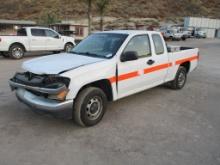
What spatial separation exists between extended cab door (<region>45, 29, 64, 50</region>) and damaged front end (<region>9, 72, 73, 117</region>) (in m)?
11.2

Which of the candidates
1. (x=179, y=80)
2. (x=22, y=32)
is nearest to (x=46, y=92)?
(x=179, y=80)

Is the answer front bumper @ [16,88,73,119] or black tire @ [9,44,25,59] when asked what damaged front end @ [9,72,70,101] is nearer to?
front bumper @ [16,88,73,119]

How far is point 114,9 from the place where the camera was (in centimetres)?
6294

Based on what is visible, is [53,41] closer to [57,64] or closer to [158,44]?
[158,44]

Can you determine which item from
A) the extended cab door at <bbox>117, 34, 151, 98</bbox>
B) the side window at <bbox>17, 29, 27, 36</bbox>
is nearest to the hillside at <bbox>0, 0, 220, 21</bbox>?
the side window at <bbox>17, 29, 27, 36</bbox>

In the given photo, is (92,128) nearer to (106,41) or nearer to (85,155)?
(85,155)

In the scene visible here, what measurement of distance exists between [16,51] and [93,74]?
1063cm

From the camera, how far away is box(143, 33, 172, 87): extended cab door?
5.77m

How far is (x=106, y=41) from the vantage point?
5.55 metres

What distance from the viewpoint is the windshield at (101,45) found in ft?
16.9

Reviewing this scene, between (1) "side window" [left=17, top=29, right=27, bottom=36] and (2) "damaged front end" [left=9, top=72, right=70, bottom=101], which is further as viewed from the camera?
(1) "side window" [left=17, top=29, right=27, bottom=36]

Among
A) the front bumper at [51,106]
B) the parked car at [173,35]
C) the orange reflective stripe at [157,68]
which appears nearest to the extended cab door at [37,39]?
the orange reflective stripe at [157,68]

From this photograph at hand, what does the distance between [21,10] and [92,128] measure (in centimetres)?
6541

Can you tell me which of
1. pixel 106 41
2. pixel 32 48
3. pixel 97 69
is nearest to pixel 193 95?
pixel 106 41
